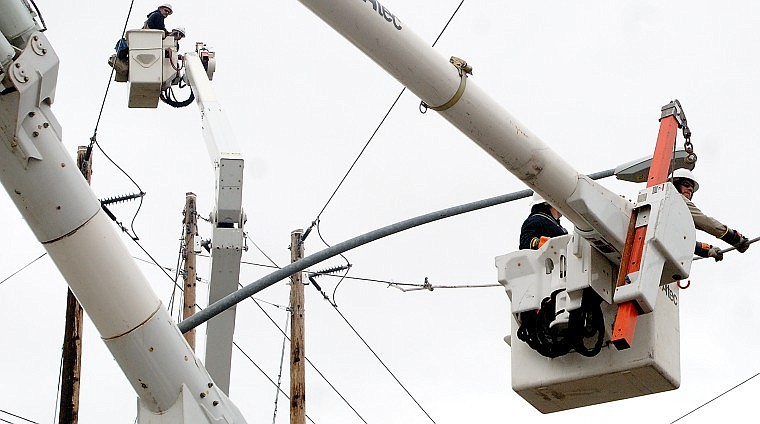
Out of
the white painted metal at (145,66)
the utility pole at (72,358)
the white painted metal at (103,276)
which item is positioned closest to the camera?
the white painted metal at (103,276)

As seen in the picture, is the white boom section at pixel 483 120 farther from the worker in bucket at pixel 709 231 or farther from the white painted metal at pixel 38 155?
the white painted metal at pixel 38 155

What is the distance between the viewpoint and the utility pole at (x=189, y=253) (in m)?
21.4

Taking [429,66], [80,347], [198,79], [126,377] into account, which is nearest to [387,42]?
[429,66]

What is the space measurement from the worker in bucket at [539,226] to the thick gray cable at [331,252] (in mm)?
383

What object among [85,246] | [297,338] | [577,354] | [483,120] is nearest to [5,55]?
[85,246]

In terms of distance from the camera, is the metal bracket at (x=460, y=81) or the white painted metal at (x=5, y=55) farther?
the metal bracket at (x=460, y=81)

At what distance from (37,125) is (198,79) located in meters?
5.14

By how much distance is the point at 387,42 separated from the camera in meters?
7.63

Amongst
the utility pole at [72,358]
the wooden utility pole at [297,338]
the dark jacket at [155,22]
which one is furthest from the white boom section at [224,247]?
the wooden utility pole at [297,338]

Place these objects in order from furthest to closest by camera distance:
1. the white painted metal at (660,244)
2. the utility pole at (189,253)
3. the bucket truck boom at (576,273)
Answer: the utility pole at (189,253) → the white painted metal at (660,244) → the bucket truck boom at (576,273)

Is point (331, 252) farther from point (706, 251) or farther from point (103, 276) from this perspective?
point (103, 276)

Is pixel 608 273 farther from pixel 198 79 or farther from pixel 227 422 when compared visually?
pixel 198 79

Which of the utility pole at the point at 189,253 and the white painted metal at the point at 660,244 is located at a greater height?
the utility pole at the point at 189,253

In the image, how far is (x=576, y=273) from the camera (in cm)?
909
